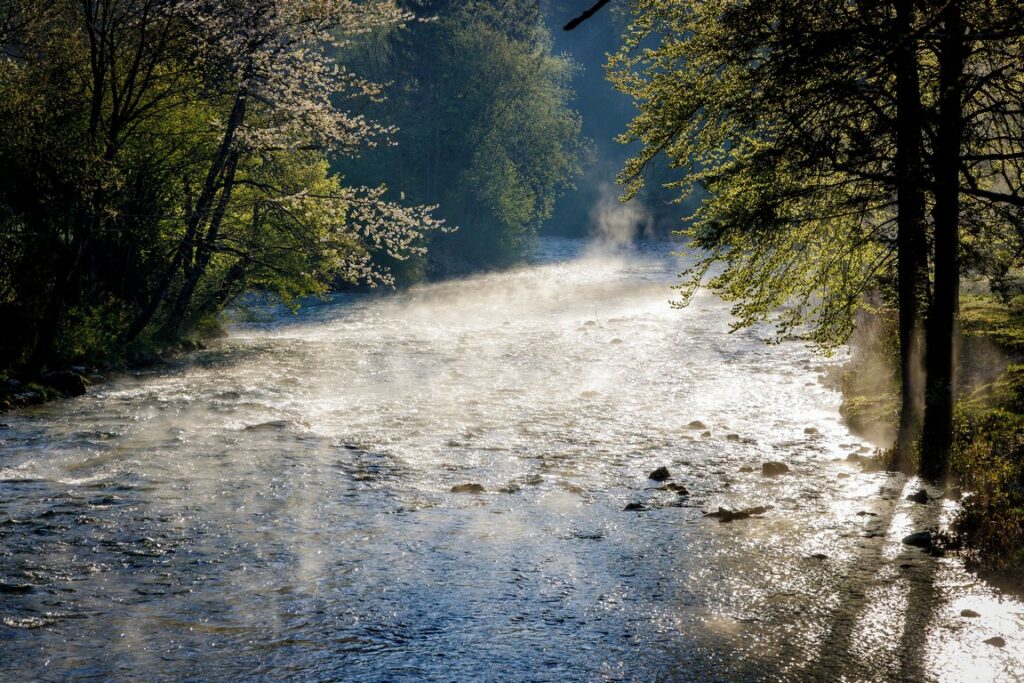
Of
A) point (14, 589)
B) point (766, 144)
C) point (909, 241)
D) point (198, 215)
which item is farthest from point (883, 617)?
point (198, 215)

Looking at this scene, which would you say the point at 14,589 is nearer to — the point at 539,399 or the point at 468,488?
the point at 468,488

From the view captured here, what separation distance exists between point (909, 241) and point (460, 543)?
761cm

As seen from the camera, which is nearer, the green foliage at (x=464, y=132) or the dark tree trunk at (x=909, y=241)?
the dark tree trunk at (x=909, y=241)

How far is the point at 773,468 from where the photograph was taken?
14.6 m

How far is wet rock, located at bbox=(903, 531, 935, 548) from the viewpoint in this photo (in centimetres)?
1092

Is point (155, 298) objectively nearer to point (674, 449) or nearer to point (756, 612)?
point (674, 449)

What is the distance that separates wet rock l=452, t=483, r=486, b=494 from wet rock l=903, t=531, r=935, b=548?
551 cm

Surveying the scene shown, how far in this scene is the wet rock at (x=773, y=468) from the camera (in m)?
14.5

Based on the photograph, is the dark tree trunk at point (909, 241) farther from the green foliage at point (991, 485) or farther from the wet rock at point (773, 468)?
the wet rock at point (773, 468)

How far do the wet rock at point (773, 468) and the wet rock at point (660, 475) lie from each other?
1483 mm

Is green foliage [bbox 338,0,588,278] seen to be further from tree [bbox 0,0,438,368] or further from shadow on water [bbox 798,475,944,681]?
shadow on water [bbox 798,475,944,681]

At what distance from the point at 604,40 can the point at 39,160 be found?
95.2 meters

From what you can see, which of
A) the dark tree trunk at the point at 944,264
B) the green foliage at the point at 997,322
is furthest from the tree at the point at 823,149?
the green foliage at the point at 997,322

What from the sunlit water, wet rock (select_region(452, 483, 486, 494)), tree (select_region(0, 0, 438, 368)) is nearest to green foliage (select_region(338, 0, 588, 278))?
tree (select_region(0, 0, 438, 368))
